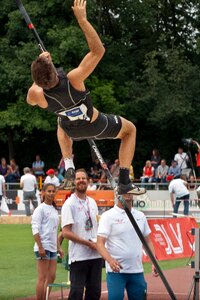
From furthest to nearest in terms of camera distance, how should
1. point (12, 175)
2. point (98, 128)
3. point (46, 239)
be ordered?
point (12, 175) < point (46, 239) < point (98, 128)

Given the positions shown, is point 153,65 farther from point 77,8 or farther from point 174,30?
point 77,8

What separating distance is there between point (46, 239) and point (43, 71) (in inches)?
237

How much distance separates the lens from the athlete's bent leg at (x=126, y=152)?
807 centimetres

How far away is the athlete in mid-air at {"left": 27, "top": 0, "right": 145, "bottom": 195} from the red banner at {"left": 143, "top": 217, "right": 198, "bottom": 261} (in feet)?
33.3

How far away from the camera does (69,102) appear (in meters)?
7.44

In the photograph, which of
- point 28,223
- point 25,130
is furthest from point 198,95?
point 28,223

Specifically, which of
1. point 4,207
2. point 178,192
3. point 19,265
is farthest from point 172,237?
point 4,207

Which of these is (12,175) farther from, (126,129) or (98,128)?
(98,128)

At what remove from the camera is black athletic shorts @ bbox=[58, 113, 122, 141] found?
778 centimetres

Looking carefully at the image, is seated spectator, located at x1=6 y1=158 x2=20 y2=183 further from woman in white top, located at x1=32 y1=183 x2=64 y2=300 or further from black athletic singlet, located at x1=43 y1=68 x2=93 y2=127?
black athletic singlet, located at x1=43 y1=68 x2=93 y2=127

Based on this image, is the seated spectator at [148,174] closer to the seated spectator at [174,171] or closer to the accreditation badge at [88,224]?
the seated spectator at [174,171]

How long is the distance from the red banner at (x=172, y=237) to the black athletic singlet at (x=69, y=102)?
1075 centimetres

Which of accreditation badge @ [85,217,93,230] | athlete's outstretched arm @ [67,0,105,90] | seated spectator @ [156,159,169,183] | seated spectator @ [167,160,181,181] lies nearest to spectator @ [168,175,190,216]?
seated spectator @ [167,160,181,181]

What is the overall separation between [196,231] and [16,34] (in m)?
31.7
